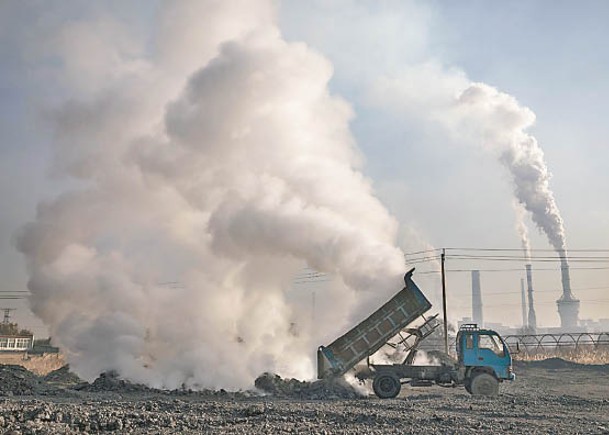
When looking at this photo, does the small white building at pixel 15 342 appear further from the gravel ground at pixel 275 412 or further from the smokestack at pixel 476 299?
the smokestack at pixel 476 299

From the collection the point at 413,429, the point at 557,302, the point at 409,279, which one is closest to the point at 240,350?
the point at 409,279

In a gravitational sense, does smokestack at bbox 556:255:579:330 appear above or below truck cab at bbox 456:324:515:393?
above

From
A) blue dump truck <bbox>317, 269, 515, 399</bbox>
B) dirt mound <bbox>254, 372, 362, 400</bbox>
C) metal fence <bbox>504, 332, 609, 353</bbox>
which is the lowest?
dirt mound <bbox>254, 372, 362, 400</bbox>

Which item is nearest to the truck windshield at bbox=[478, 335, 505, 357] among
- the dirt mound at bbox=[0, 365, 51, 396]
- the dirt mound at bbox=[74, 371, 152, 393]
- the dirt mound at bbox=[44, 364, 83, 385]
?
the dirt mound at bbox=[74, 371, 152, 393]

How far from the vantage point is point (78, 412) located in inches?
525

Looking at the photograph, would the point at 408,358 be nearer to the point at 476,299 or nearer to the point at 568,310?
the point at 568,310

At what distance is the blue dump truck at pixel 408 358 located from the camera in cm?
2081

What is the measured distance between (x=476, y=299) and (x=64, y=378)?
14620 cm

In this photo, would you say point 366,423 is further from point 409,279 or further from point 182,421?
point 409,279

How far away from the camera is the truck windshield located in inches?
832

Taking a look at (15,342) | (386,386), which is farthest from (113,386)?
(15,342)

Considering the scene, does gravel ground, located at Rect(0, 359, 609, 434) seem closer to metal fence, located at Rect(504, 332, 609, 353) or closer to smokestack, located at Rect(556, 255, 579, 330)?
metal fence, located at Rect(504, 332, 609, 353)

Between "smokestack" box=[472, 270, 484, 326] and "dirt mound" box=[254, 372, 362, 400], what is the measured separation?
141 metres

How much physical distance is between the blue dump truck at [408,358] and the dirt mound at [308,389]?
43cm
